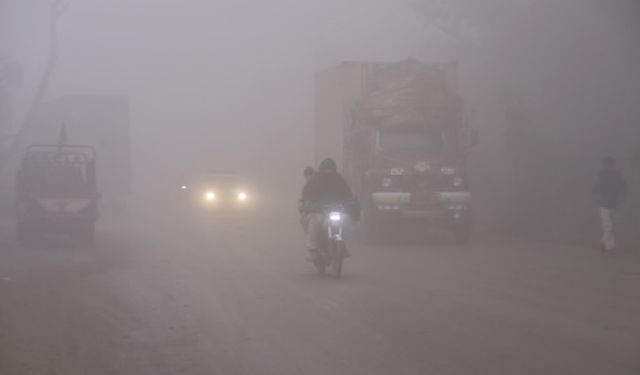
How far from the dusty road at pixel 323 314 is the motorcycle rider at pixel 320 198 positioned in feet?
2.34

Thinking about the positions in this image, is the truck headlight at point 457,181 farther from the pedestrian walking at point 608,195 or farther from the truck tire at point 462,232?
the pedestrian walking at point 608,195

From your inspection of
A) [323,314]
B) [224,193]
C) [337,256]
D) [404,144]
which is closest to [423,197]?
[404,144]

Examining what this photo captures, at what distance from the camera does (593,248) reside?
21.9m

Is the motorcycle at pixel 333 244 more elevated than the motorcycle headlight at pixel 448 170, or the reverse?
the motorcycle headlight at pixel 448 170

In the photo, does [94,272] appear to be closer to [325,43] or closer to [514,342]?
[514,342]

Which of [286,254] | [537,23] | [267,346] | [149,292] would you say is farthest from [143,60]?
[267,346]

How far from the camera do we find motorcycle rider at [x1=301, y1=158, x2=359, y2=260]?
17.0 meters

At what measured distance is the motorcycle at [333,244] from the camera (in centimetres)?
1648

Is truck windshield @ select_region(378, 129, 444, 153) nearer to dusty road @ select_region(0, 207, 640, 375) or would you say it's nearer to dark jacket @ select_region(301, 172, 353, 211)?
dusty road @ select_region(0, 207, 640, 375)

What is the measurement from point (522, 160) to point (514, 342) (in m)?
21.0

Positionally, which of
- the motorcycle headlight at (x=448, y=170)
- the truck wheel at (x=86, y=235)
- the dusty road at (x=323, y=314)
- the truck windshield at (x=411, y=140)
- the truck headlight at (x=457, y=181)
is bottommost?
the dusty road at (x=323, y=314)

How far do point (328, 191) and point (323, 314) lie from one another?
5.14 meters

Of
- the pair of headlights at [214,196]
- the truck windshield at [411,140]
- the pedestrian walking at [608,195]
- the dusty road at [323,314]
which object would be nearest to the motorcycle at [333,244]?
the dusty road at [323,314]

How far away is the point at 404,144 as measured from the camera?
2464 centimetres
